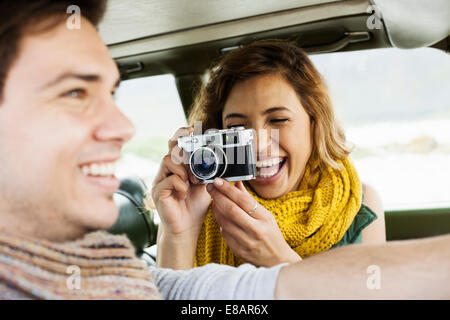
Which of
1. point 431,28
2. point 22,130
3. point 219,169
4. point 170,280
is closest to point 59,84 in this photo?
point 22,130

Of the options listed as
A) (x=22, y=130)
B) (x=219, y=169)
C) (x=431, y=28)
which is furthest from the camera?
(x=431, y=28)

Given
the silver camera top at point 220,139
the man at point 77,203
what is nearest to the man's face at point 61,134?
the man at point 77,203

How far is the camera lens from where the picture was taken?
2.75 feet

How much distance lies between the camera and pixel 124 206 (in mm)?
1253

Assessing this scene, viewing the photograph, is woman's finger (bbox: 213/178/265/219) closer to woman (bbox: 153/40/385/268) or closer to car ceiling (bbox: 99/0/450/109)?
woman (bbox: 153/40/385/268)

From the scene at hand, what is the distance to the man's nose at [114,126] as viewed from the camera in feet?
1.55

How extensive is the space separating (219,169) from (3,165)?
48 cm

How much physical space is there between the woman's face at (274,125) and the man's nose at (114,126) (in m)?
0.54

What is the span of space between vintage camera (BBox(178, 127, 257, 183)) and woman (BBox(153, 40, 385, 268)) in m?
0.06

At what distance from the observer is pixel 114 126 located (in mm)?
485

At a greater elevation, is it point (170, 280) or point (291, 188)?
point (291, 188)

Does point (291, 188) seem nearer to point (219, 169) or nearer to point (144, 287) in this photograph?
point (219, 169)

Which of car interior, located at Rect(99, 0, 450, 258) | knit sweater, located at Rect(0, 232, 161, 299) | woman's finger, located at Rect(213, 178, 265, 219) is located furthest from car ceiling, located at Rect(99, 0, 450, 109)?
knit sweater, located at Rect(0, 232, 161, 299)

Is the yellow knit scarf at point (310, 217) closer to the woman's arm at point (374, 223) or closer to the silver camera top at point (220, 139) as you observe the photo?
the woman's arm at point (374, 223)
